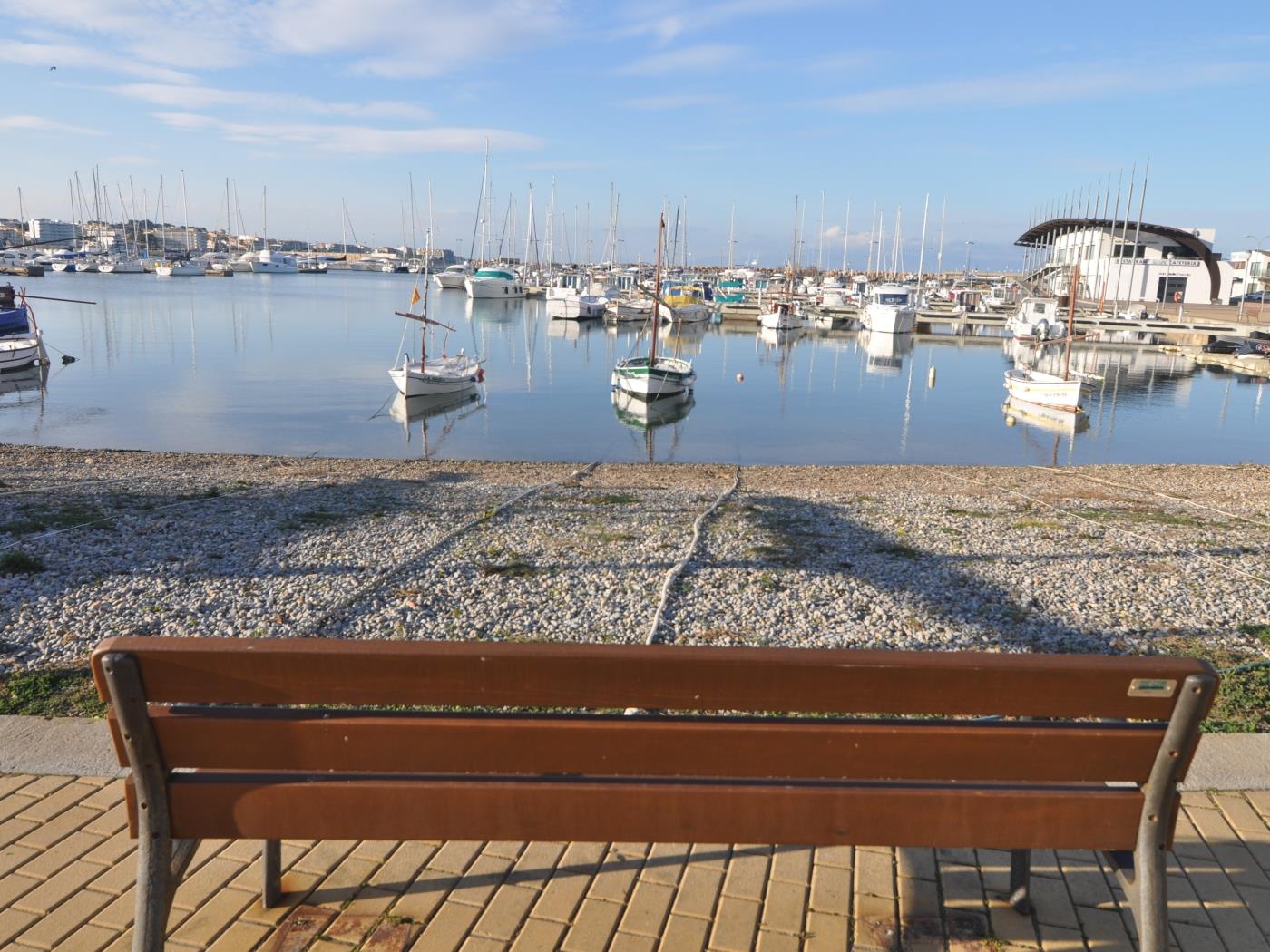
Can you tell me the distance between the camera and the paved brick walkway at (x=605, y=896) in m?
2.98

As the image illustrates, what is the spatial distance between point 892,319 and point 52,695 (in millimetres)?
73336

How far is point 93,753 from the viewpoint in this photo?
159 inches

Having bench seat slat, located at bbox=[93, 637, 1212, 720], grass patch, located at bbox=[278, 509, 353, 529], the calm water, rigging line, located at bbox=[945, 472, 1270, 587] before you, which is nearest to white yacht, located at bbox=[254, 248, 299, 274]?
the calm water

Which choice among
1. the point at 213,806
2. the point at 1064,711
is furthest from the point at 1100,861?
the point at 213,806

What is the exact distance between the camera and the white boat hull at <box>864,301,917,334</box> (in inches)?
2906

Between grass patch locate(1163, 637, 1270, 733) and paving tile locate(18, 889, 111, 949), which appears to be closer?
paving tile locate(18, 889, 111, 949)

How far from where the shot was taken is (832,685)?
239cm

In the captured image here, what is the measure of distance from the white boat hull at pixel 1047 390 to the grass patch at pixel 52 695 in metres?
34.8

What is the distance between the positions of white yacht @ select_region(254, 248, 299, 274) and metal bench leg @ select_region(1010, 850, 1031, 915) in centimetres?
17806

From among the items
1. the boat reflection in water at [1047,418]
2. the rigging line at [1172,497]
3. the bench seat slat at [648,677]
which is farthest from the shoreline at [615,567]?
the boat reflection in water at [1047,418]

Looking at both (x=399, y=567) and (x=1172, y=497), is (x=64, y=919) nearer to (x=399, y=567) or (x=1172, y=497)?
(x=399, y=567)

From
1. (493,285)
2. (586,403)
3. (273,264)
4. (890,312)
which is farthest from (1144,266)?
(273,264)

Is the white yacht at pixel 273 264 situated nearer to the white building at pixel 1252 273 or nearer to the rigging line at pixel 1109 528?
the white building at pixel 1252 273

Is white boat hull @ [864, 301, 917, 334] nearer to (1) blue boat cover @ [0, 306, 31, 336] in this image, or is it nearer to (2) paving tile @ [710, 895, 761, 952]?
(1) blue boat cover @ [0, 306, 31, 336]
